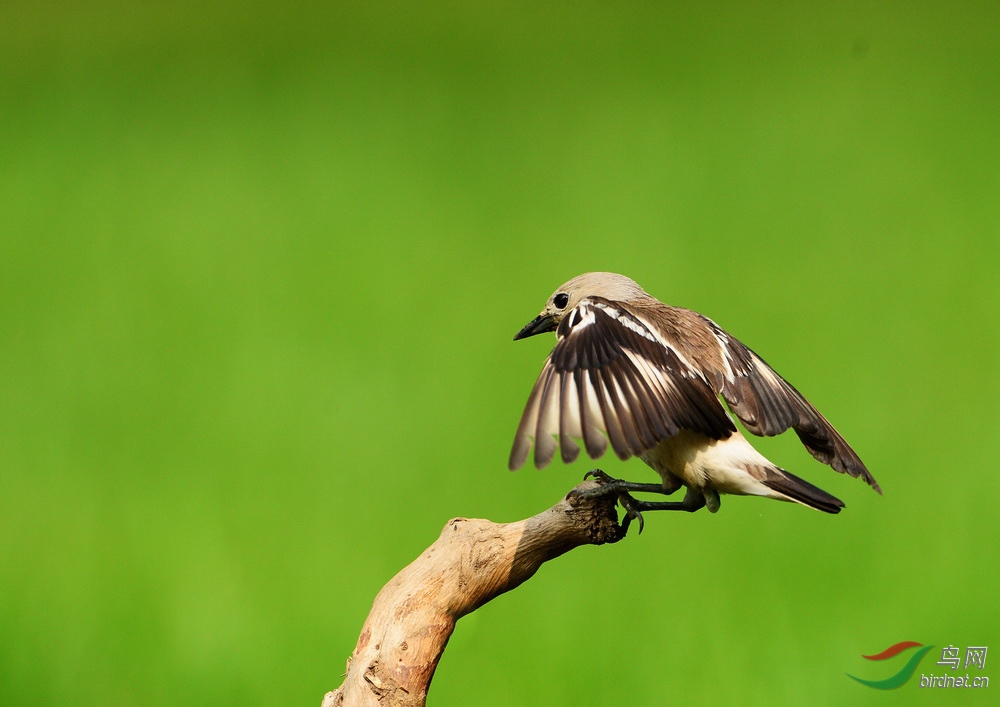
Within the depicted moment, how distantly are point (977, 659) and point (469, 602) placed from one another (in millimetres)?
2290

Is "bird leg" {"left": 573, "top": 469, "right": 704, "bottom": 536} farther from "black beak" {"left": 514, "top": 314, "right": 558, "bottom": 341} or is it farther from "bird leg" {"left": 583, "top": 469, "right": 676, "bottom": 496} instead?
"black beak" {"left": 514, "top": 314, "right": 558, "bottom": 341}

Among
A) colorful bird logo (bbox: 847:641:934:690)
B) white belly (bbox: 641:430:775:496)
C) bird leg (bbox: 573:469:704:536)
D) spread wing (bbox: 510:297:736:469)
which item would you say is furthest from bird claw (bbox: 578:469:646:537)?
colorful bird logo (bbox: 847:641:934:690)

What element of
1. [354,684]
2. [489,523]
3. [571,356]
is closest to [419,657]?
[354,684]

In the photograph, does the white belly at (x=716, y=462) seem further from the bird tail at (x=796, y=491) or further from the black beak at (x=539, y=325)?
the black beak at (x=539, y=325)

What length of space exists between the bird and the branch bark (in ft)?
0.36

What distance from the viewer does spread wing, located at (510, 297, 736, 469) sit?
75.2 inches

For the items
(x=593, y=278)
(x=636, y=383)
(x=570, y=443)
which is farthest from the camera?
(x=593, y=278)

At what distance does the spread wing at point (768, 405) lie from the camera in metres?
2.31

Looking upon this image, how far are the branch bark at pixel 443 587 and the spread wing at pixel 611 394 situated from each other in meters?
0.28

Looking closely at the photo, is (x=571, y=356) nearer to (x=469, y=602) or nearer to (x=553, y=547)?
(x=553, y=547)

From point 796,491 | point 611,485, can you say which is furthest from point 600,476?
point 796,491

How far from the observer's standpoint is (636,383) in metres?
2.08

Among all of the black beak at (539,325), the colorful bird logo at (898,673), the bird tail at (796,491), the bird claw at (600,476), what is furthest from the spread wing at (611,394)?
the colorful bird logo at (898,673)

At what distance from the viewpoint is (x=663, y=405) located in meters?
2.07
